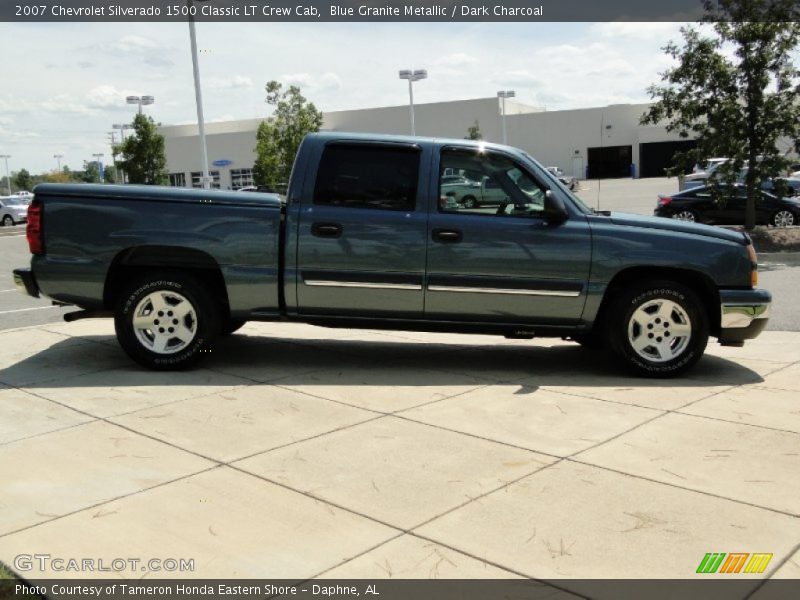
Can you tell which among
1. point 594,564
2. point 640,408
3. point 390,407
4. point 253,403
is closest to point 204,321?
point 253,403

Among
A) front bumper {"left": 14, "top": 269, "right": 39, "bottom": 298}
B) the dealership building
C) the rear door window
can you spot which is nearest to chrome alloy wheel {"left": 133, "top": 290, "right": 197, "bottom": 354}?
front bumper {"left": 14, "top": 269, "right": 39, "bottom": 298}

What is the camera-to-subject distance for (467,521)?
3900 millimetres

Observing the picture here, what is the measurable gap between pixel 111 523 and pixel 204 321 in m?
2.99

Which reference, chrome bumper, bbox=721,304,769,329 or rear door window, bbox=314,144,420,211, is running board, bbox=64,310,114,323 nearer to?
rear door window, bbox=314,144,420,211

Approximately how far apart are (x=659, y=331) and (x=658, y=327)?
3cm

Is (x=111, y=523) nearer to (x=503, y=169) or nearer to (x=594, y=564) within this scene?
(x=594, y=564)

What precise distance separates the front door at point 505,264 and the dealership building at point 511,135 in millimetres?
58026

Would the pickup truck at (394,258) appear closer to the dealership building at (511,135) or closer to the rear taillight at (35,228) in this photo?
the rear taillight at (35,228)

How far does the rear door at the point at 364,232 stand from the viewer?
6527 millimetres

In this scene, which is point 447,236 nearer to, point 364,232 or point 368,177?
point 364,232

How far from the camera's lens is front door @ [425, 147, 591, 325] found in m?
6.51

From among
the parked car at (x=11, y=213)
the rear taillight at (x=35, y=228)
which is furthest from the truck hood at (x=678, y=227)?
the parked car at (x=11, y=213)

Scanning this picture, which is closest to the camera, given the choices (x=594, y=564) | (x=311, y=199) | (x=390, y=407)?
(x=594, y=564)
